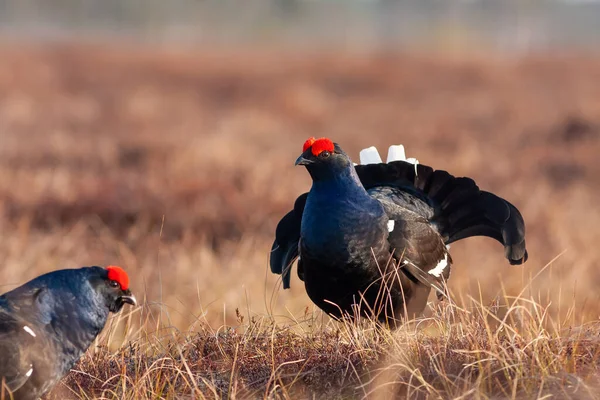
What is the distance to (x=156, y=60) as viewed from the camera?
26547mm

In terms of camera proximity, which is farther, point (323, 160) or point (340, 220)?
point (323, 160)

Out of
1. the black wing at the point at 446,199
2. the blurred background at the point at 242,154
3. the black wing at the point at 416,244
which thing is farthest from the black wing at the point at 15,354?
the black wing at the point at 446,199

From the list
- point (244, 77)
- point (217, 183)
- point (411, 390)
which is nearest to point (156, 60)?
point (244, 77)

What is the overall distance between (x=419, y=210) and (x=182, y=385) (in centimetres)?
165

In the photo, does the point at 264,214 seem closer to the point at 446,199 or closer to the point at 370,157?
the point at 370,157

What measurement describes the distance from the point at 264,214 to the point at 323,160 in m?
4.32

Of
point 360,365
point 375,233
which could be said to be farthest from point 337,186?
point 360,365

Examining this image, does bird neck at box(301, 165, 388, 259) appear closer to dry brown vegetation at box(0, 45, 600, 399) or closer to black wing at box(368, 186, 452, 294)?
black wing at box(368, 186, 452, 294)

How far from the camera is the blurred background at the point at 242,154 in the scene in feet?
22.6

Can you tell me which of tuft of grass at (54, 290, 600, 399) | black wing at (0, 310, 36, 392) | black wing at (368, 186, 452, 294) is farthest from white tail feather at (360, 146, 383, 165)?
black wing at (0, 310, 36, 392)

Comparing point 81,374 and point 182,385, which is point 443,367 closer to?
point 182,385

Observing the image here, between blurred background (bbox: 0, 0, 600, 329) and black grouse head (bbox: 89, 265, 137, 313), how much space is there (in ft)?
1.32

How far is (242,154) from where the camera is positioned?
11.0 meters

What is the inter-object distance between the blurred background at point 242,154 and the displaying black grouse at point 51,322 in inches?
18.3
